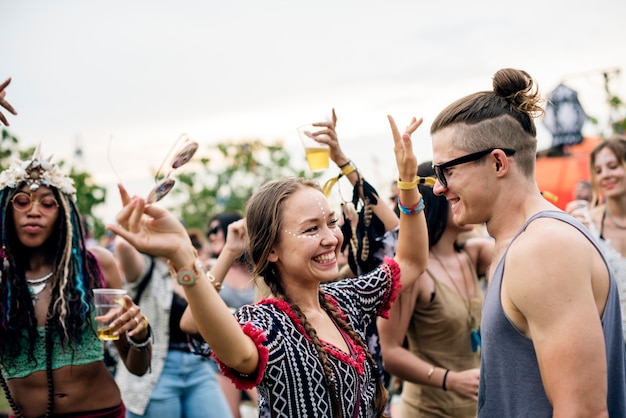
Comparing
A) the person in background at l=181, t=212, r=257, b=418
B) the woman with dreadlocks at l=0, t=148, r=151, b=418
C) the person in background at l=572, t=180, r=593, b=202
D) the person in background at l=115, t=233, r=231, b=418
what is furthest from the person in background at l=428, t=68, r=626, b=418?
the person in background at l=572, t=180, r=593, b=202

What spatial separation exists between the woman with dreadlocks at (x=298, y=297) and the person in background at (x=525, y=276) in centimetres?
52

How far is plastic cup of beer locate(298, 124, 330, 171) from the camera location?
326cm

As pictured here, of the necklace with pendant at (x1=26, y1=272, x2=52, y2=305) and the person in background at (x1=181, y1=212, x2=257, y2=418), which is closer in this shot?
the necklace with pendant at (x1=26, y1=272, x2=52, y2=305)

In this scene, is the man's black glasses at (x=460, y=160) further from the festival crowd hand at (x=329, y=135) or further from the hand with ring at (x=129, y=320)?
the hand with ring at (x=129, y=320)

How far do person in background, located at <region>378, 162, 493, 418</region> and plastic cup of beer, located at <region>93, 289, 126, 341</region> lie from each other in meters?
1.54

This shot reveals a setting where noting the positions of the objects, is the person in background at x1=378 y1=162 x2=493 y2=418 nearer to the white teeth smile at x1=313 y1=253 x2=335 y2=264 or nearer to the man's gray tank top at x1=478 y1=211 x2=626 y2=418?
the white teeth smile at x1=313 y1=253 x2=335 y2=264

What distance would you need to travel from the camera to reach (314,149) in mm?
3332

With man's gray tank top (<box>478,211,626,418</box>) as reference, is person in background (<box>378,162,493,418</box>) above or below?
below

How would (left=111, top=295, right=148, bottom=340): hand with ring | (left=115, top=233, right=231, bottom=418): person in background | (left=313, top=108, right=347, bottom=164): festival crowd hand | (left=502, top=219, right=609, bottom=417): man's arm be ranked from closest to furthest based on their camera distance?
(left=502, top=219, right=609, bottom=417): man's arm < (left=111, top=295, right=148, bottom=340): hand with ring < (left=313, top=108, right=347, bottom=164): festival crowd hand < (left=115, top=233, right=231, bottom=418): person in background

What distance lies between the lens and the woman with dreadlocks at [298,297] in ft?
6.38

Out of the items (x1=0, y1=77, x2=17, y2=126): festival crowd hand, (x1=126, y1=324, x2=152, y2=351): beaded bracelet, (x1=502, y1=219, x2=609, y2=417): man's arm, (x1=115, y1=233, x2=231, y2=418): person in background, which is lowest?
(x1=115, y1=233, x2=231, y2=418): person in background

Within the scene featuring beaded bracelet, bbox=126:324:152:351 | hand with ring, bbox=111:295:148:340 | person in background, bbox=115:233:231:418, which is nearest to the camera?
hand with ring, bbox=111:295:148:340

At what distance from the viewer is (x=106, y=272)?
383cm

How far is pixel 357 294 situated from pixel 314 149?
34.3 inches
